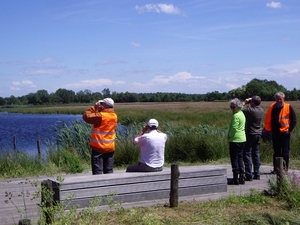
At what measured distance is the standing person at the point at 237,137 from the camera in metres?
9.05

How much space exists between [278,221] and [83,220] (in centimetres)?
258

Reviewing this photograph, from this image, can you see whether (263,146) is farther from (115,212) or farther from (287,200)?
(115,212)

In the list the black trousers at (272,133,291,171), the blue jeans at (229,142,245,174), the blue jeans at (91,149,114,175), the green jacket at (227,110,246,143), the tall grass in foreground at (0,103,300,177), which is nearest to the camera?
the blue jeans at (91,149,114,175)

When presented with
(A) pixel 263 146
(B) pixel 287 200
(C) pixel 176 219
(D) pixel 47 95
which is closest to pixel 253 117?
(B) pixel 287 200

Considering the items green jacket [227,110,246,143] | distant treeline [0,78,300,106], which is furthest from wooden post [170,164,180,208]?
distant treeline [0,78,300,106]

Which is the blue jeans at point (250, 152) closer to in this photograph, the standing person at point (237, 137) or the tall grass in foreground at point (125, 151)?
the standing person at point (237, 137)

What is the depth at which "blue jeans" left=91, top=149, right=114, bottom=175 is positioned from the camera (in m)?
8.46

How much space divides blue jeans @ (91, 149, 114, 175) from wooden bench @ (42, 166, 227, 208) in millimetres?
1007

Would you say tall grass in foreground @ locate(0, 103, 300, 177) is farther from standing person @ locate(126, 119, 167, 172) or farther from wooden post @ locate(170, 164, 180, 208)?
wooden post @ locate(170, 164, 180, 208)

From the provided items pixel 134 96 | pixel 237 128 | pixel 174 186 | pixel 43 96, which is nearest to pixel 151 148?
Answer: pixel 174 186

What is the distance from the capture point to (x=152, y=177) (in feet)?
24.5

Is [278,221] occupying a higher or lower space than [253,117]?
lower

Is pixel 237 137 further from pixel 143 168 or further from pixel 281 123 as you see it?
pixel 143 168

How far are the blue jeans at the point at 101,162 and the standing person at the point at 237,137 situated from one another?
2301 mm
